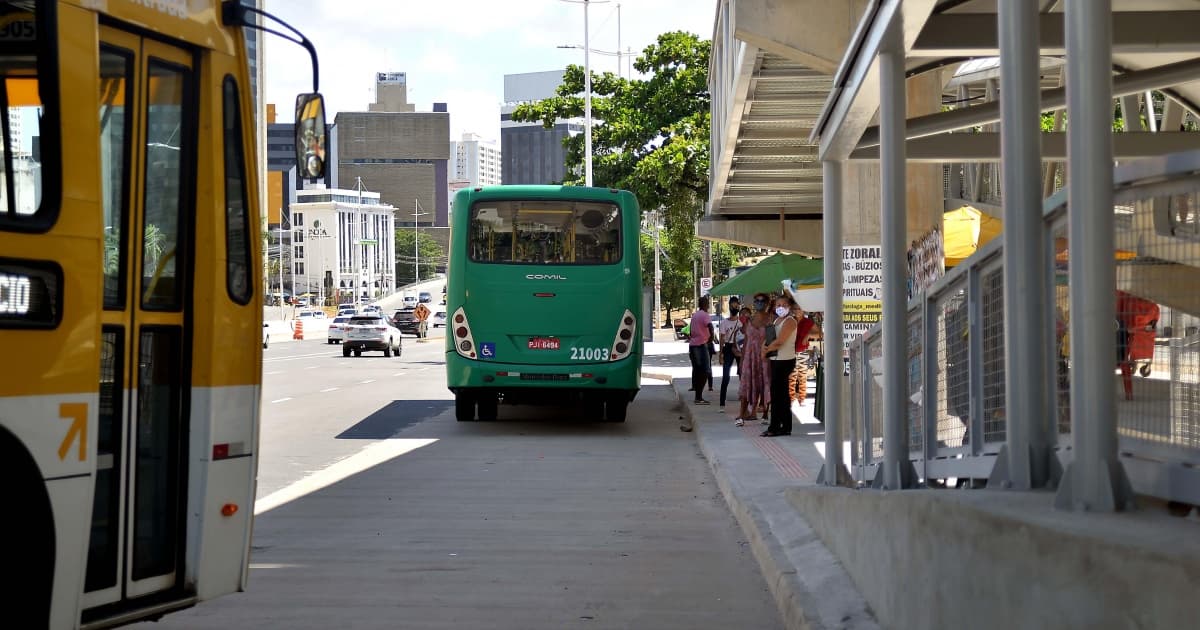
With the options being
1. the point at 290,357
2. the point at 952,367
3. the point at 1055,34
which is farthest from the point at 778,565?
the point at 290,357

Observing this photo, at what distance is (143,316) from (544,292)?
13754 mm

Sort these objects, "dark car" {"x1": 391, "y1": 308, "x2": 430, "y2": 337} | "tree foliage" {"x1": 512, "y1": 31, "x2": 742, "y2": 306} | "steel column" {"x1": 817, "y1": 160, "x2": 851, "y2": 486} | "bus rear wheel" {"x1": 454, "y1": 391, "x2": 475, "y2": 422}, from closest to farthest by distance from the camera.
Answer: "steel column" {"x1": 817, "y1": 160, "x2": 851, "y2": 486} → "bus rear wheel" {"x1": 454, "y1": 391, "x2": 475, "y2": 422} → "tree foliage" {"x1": 512, "y1": 31, "x2": 742, "y2": 306} → "dark car" {"x1": 391, "y1": 308, "x2": 430, "y2": 337}

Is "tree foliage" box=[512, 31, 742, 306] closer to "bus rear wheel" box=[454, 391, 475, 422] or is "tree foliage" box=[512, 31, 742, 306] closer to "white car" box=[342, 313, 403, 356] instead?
"white car" box=[342, 313, 403, 356]

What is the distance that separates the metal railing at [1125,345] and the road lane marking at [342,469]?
5.35 m

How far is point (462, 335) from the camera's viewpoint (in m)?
19.8

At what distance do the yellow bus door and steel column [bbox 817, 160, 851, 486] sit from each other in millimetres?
5584

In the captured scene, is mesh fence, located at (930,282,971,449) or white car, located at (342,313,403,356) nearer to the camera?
mesh fence, located at (930,282,971,449)

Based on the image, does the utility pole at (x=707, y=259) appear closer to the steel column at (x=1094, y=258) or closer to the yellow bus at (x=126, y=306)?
the yellow bus at (x=126, y=306)

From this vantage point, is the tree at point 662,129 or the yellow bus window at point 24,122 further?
the tree at point 662,129

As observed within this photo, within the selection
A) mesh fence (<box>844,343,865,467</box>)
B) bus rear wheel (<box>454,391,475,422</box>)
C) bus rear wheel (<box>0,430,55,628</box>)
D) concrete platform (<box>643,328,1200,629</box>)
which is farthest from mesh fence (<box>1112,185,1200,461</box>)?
bus rear wheel (<box>454,391,475,422</box>)

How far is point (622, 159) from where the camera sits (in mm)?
40188

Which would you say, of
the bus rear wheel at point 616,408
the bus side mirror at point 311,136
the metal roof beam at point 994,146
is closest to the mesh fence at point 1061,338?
the bus side mirror at point 311,136

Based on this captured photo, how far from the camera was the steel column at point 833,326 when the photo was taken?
1077cm

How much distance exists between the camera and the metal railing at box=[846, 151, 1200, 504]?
4387 mm
